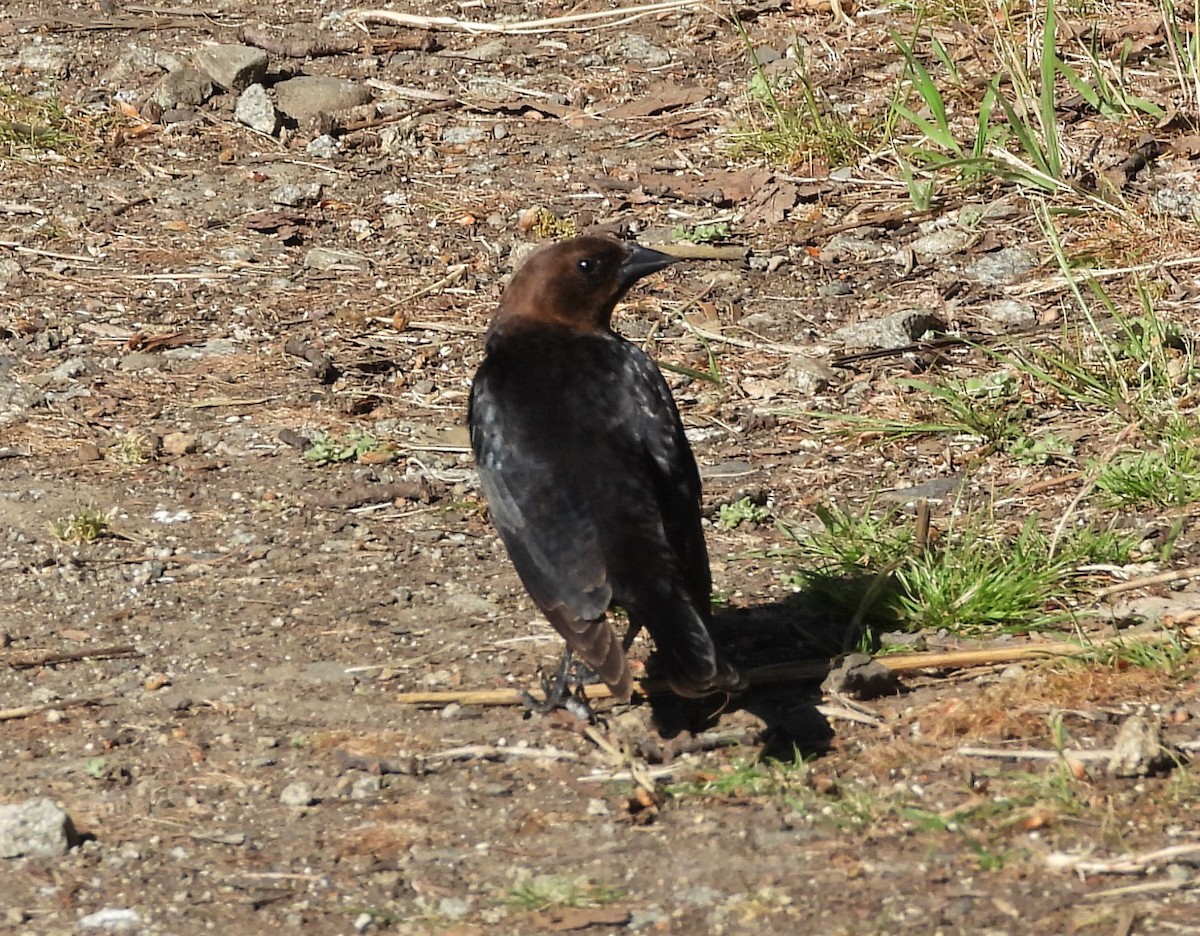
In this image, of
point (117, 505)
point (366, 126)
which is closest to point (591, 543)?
point (117, 505)

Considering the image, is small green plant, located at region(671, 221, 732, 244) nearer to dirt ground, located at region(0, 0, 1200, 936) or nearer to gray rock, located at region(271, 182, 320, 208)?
A: dirt ground, located at region(0, 0, 1200, 936)

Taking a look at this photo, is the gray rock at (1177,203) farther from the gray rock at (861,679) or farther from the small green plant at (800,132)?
the gray rock at (861,679)

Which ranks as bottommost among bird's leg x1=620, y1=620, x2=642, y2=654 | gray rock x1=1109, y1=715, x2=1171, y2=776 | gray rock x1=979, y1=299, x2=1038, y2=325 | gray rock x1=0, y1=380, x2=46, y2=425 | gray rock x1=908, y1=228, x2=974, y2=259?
gray rock x1=1109, y1=715, x2=1171, y2=776

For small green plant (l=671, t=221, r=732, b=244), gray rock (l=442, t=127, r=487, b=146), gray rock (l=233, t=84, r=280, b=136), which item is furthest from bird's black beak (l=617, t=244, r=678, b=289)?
gray rock (l=233, t=84, r=280, b=136)

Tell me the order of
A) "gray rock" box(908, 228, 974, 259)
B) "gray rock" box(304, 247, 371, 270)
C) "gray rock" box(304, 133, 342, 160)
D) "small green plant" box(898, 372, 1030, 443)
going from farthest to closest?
1. "gray rock" box(304, 133, 342, 160)
2. "gray rock" box(304, 247, 371, 270)
3. "gray rock" box(908, 228, 974, 259)
4. "small green plant" box(898, 372, 1030, 443)

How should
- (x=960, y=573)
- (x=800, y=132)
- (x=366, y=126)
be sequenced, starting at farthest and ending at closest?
(x=366, y=126) → (x=800, y=132) → (x=960, y=573)

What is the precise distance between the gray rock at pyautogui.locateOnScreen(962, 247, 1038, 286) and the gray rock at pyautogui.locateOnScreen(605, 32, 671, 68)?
289 cm

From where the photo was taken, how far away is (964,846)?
405 centimetres

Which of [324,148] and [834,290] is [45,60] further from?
[834,290]

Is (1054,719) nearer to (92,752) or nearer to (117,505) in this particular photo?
(92,752)

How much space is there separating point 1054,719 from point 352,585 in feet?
7.73

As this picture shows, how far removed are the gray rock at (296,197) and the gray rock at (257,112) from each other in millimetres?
695

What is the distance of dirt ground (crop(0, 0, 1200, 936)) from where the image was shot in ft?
13.3

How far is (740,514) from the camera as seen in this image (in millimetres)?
6145
